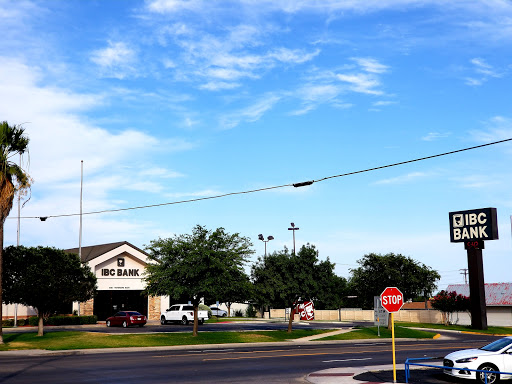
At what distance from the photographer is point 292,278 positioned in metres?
42.8

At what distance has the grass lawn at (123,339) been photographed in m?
34.2

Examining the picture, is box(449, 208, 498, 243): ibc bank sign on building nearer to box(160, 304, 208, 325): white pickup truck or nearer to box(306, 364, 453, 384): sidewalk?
box(160, 304, 208, 325): white pickup truck

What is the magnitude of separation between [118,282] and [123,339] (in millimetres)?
25664

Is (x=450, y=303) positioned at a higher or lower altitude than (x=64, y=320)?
higher

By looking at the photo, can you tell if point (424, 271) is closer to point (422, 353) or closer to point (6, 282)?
point (422, 353)

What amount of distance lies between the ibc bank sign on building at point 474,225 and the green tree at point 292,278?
65.2ft

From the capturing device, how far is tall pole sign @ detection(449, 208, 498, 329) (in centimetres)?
5641

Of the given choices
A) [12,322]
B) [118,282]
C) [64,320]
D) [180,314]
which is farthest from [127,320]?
[12,322]

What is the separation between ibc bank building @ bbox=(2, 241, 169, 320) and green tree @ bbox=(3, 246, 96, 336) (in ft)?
61.7

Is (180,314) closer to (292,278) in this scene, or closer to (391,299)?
(292,278)

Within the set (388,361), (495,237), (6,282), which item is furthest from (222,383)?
(495,237)

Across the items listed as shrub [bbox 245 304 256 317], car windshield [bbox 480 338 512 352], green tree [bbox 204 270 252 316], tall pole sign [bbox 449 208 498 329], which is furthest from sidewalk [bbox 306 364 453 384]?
shrub [bbox 245 304 256 317]

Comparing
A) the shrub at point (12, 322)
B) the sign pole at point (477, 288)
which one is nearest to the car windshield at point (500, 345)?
the sign pole at point (477, 288)

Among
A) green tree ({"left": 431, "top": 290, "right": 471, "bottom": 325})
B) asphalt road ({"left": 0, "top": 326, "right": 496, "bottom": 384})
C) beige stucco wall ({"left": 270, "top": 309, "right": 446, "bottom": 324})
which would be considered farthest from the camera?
beige stucco wall ({"left": 270, "top": 309, "right": 446, "bottom": 324})
